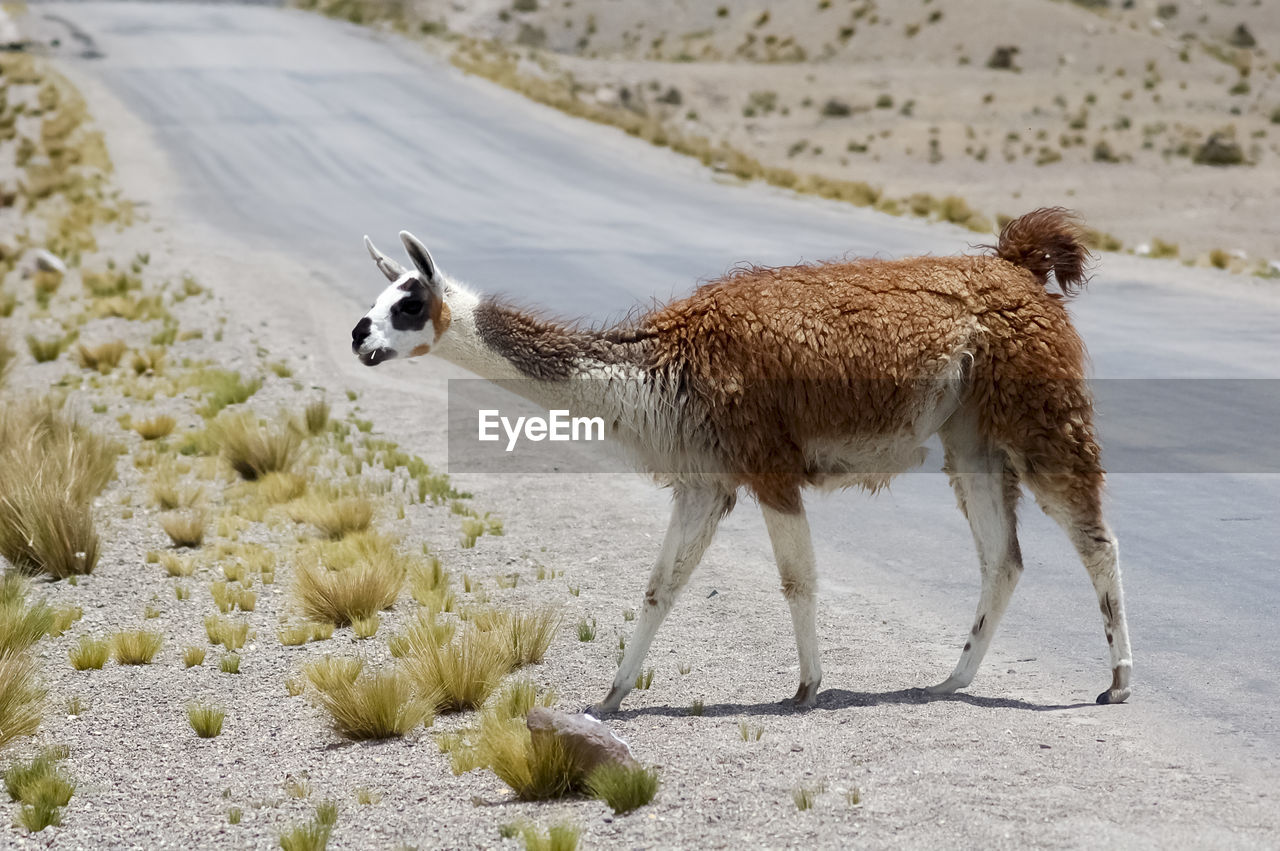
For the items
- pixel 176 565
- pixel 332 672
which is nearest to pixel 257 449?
pixel 176 565

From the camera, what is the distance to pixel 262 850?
5.00 meters

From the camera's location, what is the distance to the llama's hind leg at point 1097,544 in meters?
5.92

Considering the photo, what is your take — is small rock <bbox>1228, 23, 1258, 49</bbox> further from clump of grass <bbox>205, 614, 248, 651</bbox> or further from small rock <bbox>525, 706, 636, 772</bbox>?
small rock <bbox>525, 706, 636, 772</bbox>

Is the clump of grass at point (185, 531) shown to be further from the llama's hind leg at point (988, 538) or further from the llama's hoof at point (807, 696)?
the llama's hind leg at point (988, 538)

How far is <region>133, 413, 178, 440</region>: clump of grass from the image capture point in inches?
480

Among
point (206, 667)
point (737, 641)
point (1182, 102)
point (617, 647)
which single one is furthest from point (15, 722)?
point (1182, 102)

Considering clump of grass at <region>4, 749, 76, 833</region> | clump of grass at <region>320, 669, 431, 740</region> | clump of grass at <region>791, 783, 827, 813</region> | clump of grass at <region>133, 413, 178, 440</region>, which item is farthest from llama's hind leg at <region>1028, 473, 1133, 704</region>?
clump of grass at <region>133, 413, 178, 440</region>

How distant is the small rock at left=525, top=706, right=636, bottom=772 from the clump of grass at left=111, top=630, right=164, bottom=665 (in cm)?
301

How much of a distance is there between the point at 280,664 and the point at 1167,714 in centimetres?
423

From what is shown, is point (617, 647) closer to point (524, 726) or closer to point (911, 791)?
point (524, 726)

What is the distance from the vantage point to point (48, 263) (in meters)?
20.1

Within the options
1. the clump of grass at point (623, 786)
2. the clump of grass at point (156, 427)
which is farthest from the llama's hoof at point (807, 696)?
the clump of grass at point (156, 427)

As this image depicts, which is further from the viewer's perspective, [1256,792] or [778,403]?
[778,403]

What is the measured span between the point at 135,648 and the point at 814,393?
3.84 m
